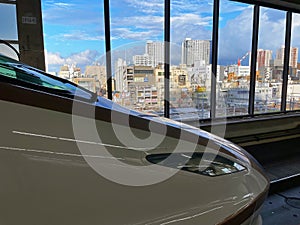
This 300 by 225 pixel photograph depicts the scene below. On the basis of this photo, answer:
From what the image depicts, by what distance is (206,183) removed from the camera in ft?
2.80

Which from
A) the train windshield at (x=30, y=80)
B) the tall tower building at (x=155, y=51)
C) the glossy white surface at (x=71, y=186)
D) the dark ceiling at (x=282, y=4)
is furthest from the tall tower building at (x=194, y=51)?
the glossy white surface at (x=71, y=186)

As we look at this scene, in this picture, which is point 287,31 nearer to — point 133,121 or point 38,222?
point 133,121

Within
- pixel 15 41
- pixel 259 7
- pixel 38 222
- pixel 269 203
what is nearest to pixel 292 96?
pixel 259 7

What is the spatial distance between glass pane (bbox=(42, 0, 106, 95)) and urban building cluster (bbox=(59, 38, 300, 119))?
0.6 inches

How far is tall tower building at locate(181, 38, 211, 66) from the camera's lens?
4148 millimetres

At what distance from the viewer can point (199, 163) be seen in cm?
90

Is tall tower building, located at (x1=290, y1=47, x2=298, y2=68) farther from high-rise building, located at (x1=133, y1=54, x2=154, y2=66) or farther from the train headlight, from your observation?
the train headlight

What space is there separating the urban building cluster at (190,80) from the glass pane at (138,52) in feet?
0.04

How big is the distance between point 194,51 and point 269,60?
5.73 ft

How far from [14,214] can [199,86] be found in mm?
3988

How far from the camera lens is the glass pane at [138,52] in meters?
3.61

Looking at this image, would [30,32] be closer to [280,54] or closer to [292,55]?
[280,54]

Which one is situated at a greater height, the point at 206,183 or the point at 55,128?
the point at 55,128

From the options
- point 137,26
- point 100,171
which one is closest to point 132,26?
point 137,26
